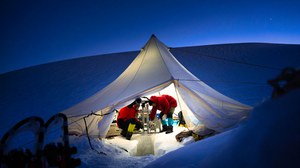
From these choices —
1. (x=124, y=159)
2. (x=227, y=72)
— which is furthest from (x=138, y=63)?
(x=227, y=72)

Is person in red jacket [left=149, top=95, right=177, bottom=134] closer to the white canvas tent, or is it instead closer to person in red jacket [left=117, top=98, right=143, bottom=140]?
person in red jacket [left=117, top=98, right=143, bottom=140]

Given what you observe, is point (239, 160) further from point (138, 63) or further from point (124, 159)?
point (138, 63)

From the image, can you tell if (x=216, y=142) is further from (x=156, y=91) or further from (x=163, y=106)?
(x=163, y=106)

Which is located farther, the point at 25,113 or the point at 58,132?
the point at 25,113

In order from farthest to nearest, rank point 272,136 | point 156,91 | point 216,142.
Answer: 1. point 156,91
2. point 216,142
3. point 272,136

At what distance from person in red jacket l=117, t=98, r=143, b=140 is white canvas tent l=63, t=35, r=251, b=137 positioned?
0.37 meters

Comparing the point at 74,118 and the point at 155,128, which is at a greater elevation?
the point at 74,118

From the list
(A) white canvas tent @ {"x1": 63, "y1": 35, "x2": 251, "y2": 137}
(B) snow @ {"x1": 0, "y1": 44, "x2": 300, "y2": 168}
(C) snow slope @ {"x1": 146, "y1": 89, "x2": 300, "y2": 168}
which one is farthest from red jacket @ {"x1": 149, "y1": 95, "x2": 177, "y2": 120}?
(C) snow slope @ {"x1": 146, "y1": 89, "x2": 300, "y2": 168}

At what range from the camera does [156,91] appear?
3809mm

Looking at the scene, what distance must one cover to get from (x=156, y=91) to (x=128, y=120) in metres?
Result: 1.16

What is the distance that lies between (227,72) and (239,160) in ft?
33.7

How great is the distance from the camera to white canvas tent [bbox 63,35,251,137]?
3548 mm

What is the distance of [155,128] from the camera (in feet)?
16.5

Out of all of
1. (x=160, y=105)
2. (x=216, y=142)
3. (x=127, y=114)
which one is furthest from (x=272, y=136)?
(x=127, y=114)
